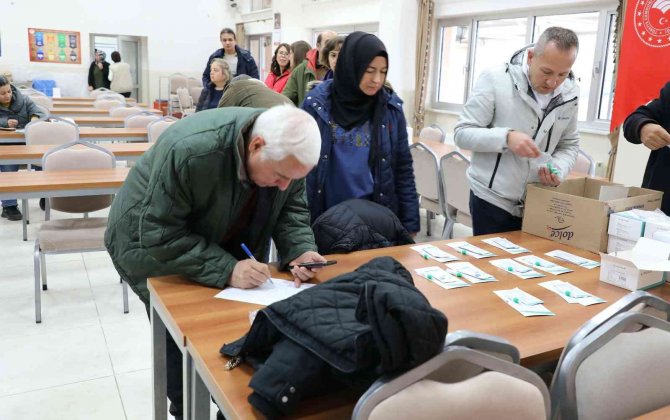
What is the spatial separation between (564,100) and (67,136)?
180 inches

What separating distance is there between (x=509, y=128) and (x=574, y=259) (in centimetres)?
57

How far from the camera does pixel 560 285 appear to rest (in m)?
1.86

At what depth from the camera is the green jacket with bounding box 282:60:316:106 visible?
3967 mm

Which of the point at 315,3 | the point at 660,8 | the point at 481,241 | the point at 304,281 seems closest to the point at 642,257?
the point at 481,241

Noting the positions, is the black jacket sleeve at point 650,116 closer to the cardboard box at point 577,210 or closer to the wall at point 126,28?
the cardboard box at point 577,210

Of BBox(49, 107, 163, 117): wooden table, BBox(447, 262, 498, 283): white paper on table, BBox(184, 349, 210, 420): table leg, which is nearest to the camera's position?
BBox(184, 349, 210, 420): table leg

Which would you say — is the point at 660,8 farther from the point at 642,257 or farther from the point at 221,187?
the point at 221,187

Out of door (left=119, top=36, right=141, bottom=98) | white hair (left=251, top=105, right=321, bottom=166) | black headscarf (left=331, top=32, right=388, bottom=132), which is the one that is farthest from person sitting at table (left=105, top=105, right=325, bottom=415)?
door (left=119, top=36, right=141, bottom=98)

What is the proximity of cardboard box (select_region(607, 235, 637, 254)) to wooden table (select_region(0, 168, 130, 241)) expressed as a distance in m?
2.48

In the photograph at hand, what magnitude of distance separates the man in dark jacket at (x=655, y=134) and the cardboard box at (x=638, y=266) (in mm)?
515

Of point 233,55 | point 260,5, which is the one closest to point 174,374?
point 233,55

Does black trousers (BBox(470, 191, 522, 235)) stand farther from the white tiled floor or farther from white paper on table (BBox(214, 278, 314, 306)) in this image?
the white tiled floor

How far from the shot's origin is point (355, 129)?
2.41 m

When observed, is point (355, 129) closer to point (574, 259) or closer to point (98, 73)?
point (574, 259)
